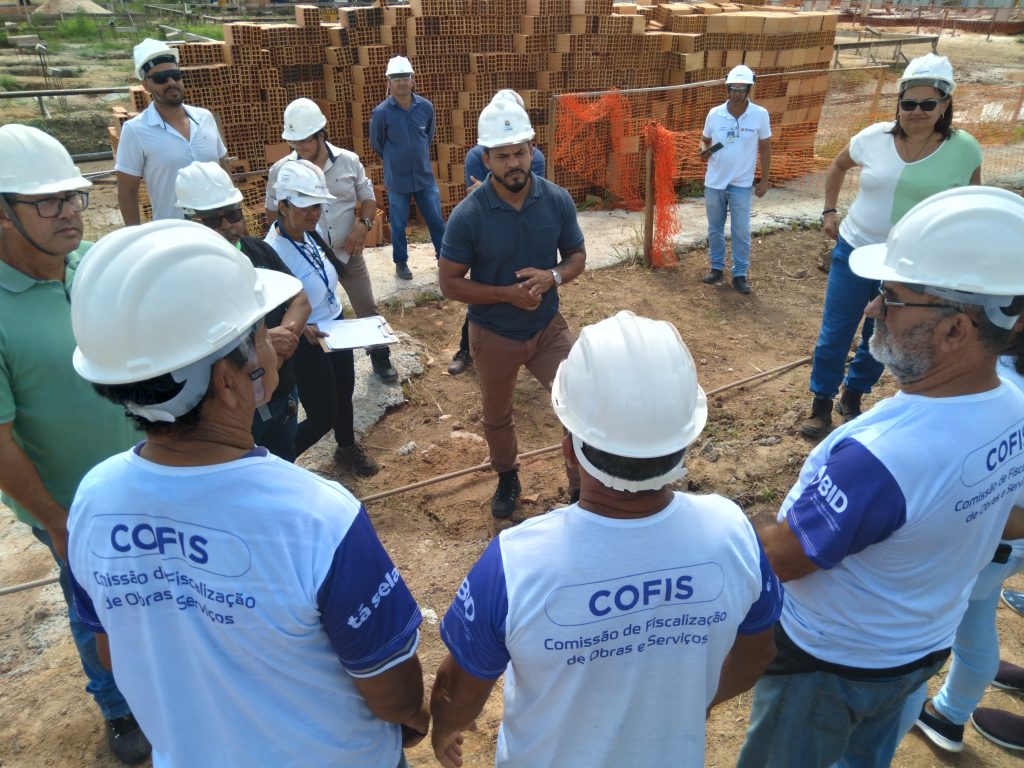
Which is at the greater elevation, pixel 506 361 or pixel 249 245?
pixel 249 245

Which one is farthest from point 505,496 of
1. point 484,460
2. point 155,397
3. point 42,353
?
point 155,397

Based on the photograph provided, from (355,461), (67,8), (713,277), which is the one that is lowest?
(355,461)

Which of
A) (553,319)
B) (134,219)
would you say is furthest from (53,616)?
(553,319)

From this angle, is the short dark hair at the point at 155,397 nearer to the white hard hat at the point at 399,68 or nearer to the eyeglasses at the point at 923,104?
Answer: the eyeglasses at the point at 923,104

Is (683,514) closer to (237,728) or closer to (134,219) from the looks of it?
(237,728)

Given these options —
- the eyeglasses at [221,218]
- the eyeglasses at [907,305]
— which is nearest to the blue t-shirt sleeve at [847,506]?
the eyeglasses at [907,305]

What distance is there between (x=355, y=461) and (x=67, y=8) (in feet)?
125

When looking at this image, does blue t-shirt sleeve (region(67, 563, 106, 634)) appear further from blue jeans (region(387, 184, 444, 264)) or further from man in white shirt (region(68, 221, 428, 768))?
blue jeans (region(387, 184, 444, 264))

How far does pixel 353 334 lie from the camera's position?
4375 mm

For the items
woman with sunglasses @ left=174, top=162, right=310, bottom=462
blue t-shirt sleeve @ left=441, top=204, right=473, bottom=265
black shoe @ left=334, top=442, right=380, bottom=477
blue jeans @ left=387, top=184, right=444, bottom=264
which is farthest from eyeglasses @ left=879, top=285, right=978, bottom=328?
blue jeans @ left=387, top=184, right=444, bottom=264

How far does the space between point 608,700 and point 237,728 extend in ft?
2.66

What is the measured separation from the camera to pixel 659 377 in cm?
150

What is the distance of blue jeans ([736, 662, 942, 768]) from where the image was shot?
7.02 feet

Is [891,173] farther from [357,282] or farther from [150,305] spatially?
[150,305]
